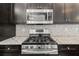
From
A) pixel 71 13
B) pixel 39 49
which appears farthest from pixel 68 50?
pixel 71 13

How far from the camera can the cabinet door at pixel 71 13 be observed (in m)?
2.64

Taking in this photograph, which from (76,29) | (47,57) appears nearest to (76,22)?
(76,29)

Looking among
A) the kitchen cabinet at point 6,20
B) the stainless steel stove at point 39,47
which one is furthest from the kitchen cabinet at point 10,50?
the kitchen cabinet at point 6,20

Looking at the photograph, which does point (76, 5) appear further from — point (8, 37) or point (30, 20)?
point (8, 37)

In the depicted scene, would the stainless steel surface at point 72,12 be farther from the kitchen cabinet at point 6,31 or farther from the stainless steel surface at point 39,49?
the kitchen cabinet at point 6,31

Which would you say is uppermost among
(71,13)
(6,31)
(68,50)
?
(71,13)

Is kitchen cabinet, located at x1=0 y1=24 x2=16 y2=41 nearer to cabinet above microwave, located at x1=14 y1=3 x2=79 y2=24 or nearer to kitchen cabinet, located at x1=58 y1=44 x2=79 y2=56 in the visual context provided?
cabinet above microwave, located at x1=14 y1=3 x2=79 y2=24

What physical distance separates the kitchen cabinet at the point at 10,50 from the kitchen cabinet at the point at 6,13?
54 centimetres

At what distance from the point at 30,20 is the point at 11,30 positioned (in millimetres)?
500

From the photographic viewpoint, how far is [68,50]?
2.40m

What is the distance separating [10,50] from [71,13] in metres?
1.43

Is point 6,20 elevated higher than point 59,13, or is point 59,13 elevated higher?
point 59,13

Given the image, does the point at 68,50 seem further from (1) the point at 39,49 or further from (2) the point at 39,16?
(2) the point at 39,16

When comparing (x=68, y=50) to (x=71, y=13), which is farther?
(x=71, y=13)
